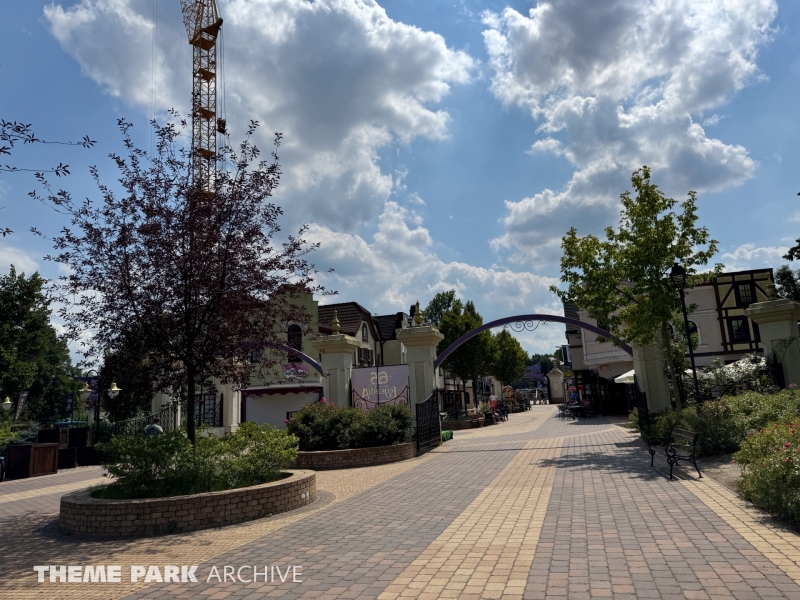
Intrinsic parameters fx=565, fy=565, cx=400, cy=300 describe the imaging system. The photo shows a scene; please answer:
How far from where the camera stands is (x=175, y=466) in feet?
28.8

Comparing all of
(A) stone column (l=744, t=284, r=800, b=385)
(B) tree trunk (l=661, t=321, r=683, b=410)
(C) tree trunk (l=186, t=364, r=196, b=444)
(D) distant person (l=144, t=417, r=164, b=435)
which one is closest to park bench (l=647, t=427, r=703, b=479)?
(B) tree trunk (l=661, t=321, r=683, b=410)

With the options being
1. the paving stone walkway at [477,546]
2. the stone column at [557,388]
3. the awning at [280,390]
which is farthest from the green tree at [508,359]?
the paving stone walkway at [477,546]

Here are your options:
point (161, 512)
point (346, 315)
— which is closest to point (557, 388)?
point (346, 315)

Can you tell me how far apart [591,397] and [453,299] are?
30.0m

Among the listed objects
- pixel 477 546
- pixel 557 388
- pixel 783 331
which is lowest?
pixel 477 546

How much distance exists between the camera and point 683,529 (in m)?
6.38

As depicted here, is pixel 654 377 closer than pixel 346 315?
Yes

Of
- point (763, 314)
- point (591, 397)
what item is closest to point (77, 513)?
point (763, 314)

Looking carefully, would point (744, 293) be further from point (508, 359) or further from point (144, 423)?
point (144, 423)

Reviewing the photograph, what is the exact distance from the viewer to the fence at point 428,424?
16.1 metres

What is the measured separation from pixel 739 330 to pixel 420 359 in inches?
1040

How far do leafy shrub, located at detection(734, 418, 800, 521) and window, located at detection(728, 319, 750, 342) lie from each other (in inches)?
1191

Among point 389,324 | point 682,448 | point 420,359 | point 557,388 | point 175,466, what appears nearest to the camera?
point 175,466

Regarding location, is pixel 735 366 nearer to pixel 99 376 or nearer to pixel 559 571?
pixel 559 571
